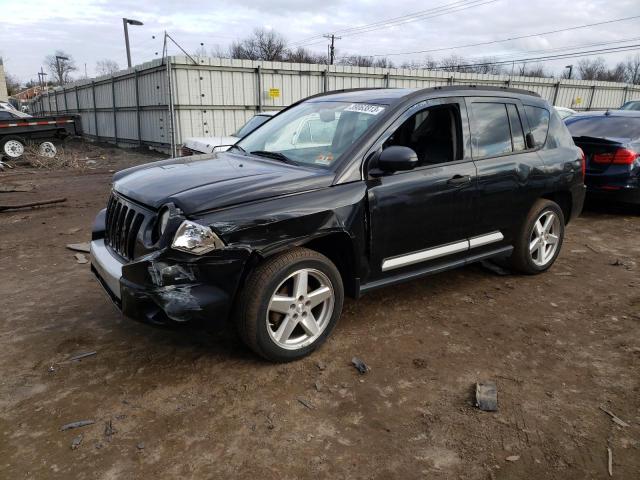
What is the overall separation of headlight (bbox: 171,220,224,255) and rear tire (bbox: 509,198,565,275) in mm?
3176

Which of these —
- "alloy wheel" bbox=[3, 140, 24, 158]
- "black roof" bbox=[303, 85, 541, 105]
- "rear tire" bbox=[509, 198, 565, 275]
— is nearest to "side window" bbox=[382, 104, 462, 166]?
"black roof" bbox=[303, 85, 541, 105]

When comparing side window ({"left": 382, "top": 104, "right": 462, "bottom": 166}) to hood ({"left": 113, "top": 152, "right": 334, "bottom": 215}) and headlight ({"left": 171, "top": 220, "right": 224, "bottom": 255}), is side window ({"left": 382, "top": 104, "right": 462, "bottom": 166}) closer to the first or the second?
hood ({"left": 113, "top": 152, "right": 334, "bottom": 215})

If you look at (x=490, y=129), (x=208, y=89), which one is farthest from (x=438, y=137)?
(x=208, y=89)

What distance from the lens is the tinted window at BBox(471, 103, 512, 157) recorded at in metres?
4.15

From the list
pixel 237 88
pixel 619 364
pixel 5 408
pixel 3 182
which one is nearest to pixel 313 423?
pixel 5 408

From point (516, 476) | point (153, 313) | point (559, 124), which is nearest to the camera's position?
point (516, 476)

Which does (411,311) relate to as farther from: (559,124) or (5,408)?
(5,408)

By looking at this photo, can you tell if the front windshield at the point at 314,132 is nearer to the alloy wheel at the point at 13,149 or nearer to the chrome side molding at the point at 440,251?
the chrome side molding at the point at 440,251

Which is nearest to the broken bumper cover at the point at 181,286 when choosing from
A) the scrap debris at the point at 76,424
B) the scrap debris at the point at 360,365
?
the scrap debris at the point at 76,424

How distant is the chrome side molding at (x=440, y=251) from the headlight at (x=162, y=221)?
1585 millimetres

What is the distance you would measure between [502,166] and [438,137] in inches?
26.4

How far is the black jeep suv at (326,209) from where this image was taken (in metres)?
2.90

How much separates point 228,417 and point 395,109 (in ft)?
8.00

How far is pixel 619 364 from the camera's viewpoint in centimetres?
339
